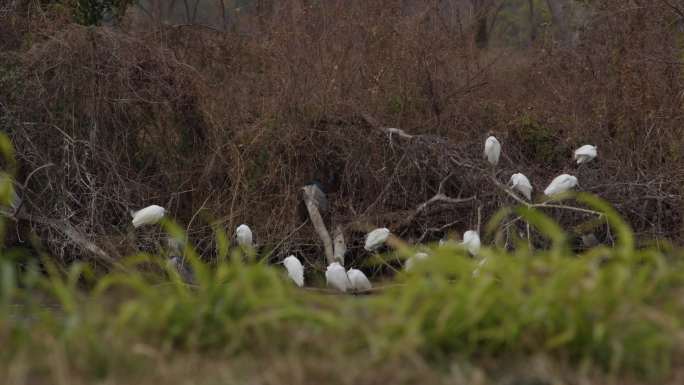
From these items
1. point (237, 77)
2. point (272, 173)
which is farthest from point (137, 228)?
point (237, 77)

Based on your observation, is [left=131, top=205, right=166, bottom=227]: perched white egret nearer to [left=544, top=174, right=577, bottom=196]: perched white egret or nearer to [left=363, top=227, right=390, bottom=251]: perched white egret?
[left=363, top=227, right=390, bottom=251]: perched white egret

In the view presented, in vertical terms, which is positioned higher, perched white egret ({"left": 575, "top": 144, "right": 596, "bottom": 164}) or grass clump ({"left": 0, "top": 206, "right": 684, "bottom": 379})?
grass clump ({"left": 0, "top": 206, "right": 684, "bottom": 379})

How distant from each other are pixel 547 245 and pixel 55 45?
16.2 ft

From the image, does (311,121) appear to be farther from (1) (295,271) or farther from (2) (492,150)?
(1) (295,271)

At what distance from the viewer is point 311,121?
32.6 ft

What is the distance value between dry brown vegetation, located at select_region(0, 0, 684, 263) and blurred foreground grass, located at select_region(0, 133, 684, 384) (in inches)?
240

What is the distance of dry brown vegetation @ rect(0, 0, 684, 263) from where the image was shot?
938 centimetres

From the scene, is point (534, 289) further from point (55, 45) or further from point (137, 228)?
point (55, 45)

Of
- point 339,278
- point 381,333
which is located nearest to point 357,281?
point 339,278

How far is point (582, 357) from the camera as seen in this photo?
283 centimetres

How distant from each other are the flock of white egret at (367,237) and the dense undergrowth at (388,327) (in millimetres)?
4392

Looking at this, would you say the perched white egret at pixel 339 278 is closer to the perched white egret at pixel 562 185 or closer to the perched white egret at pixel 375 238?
the perched white egret at pixel 375 238

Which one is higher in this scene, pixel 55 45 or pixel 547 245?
pixel 55 45

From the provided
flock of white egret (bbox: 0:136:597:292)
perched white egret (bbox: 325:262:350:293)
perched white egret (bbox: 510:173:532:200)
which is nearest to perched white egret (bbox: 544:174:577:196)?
flock of white egret (bbox: 0:136:597:292)
